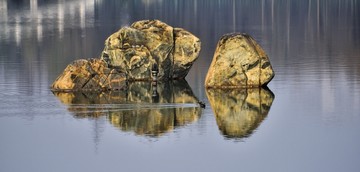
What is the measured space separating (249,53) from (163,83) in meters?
5.28

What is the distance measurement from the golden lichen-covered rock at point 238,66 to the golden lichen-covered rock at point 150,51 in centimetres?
362

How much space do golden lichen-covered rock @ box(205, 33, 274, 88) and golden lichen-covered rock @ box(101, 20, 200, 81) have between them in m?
3.62

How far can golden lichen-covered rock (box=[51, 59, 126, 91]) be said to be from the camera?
5372cm

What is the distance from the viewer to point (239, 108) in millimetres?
48406

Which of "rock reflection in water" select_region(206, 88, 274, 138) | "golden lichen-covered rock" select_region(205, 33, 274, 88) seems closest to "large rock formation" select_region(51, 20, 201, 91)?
"golden lichen-covered rock" select_region(205, 33, 274, 88)

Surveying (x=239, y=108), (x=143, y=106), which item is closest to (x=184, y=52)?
(x=143, y=106)

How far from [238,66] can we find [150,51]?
5460mm

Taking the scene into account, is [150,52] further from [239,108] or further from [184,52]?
[239,108]

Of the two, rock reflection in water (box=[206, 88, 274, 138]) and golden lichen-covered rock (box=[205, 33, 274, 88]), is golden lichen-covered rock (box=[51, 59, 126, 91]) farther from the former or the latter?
rock reflection in water (box=[206, 88, 274, 138])

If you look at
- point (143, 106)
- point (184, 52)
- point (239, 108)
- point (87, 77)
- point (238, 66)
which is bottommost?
point (239, 108)

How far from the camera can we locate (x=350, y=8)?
176 m

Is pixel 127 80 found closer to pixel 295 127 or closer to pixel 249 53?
pixel 249 53

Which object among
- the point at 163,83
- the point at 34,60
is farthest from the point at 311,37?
the point at 163,83

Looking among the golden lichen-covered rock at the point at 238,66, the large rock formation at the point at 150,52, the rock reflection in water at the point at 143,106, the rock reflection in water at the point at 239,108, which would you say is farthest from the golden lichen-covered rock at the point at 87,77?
the rock reflection in water at the point at 239,108
